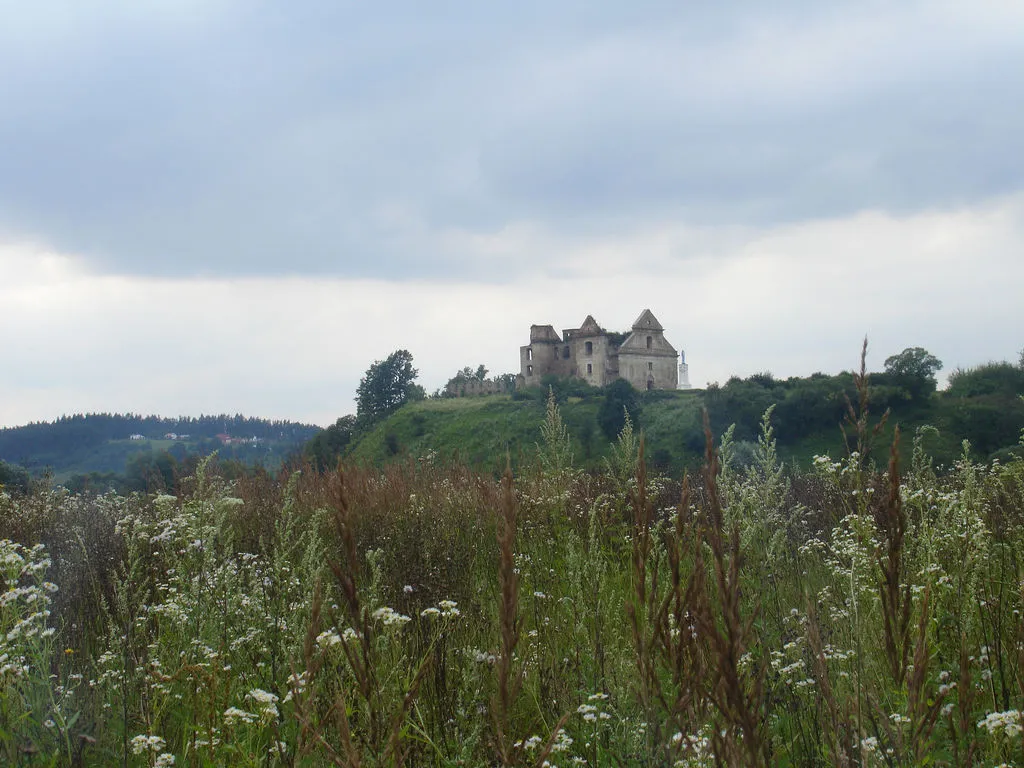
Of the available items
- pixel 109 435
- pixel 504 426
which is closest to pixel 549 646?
pixel 504 426

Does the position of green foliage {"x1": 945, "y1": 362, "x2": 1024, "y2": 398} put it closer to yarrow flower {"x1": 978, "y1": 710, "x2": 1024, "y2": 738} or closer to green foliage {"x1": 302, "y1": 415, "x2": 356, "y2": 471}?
green foliage {"x1": 302, "y1": 415, "x2": 356, "y2": 471}

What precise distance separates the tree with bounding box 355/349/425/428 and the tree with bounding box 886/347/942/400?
4201 centimetres

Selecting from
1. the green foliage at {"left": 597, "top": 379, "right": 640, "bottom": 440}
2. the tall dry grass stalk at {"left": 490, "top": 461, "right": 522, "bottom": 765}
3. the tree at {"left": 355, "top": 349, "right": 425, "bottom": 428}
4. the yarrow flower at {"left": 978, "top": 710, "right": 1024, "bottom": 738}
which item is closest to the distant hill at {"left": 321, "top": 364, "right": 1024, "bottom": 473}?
the green foliage at {"left": 597, "top": 379, "right": 640, "bottom": 440}

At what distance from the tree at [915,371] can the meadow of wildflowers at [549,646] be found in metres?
37.4

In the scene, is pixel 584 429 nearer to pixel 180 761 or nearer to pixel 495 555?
pixel 495 555

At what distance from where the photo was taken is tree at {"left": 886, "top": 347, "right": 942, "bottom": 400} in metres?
40.3

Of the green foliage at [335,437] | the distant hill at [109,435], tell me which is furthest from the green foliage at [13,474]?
the distant hill at [109,435]

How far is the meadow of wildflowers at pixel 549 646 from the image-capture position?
62.7 inches

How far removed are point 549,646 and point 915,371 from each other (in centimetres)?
4147

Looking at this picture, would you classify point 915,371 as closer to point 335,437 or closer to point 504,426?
point 504,426

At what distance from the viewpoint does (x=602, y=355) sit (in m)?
74.3

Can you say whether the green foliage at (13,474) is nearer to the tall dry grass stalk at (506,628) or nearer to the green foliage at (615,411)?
the tall dry grass stalk at (506,628)

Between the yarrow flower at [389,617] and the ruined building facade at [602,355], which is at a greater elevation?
Result: the ruined building facade at [602,355]

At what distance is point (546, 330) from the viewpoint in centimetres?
7938
